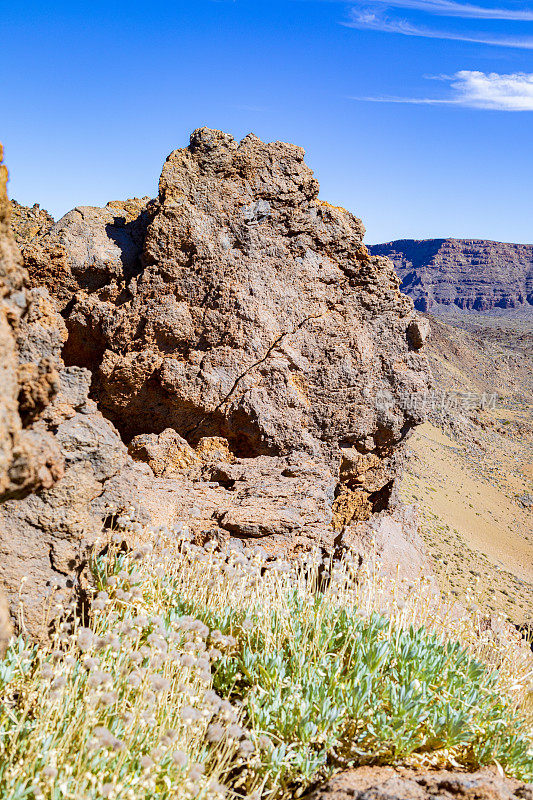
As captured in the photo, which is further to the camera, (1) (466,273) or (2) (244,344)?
(1) (466,273)

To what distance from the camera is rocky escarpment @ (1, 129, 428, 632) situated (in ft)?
15.9

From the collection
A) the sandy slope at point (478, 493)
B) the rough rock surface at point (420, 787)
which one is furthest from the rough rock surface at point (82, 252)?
the rough rock surface at point (420, 787)

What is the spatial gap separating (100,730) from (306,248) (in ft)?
13.8

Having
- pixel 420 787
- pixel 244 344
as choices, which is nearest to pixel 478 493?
pixel 244 344

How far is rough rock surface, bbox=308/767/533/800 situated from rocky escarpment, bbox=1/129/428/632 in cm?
205

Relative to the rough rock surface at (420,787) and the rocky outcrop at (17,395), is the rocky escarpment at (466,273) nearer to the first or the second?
the rough rock surface at (420,787)

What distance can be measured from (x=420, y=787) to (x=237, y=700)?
3.28 feet

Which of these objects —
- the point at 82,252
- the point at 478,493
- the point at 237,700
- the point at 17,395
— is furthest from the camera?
the point at 478,493

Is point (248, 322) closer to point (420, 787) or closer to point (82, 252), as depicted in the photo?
point (82, 252)

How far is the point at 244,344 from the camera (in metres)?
5.00

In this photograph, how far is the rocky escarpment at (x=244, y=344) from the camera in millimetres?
4832

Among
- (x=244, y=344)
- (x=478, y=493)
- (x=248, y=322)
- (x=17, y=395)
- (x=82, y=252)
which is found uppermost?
(x=82, y=252)

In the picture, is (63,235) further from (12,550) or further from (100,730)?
(100,730)

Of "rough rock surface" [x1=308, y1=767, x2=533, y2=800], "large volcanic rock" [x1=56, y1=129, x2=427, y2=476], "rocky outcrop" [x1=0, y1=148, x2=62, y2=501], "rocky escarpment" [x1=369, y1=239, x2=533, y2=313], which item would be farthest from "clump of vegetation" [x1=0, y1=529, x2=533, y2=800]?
"rocky escarpment" [x1=369, y1=239, x2=533, y2=313]
